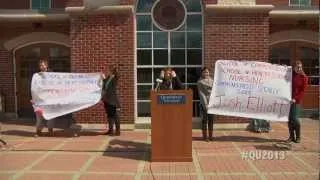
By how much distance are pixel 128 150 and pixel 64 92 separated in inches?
114

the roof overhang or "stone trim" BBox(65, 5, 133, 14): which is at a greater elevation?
the roof overhang

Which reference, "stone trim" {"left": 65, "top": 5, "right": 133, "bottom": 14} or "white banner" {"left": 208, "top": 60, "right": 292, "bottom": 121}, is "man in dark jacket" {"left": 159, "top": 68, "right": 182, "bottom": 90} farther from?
"stone trim" {"left": 65, "top": 5, "right": 133, "bottom": 14}

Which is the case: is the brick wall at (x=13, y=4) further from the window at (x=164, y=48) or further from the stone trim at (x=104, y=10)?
the window at (x=164, y=48)

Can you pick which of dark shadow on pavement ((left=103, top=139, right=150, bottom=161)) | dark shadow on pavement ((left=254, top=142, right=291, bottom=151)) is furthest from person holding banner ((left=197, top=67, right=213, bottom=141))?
dark shadow on pavement ((left=103, top=139, right=150, bottom=161))

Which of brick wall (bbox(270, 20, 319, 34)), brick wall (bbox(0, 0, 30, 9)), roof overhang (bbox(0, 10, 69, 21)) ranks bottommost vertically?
brick wall (bbox(270, 20, 319, 34))

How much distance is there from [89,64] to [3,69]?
486 cm

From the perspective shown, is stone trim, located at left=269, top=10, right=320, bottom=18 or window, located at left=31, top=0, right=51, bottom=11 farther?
window, located at left=31, top=0, right=51, bottom=11

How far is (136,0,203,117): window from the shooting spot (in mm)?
14297

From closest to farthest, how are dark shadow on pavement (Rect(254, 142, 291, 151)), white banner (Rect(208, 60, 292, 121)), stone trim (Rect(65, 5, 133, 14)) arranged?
dark shadow on pavement (Rect(254, 142, 291, 151))
white banner (Rect(208, 60, 292, 121))
stone trim (Rect(65, 5, 133, 14))

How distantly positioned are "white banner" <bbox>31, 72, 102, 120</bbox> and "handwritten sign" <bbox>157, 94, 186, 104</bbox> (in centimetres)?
364

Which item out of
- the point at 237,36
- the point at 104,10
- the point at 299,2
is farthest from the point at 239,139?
the point at 299,2

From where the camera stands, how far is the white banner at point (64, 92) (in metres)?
13.1

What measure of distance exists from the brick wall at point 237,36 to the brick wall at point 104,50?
203 centimetres

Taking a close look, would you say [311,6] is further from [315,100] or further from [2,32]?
[2,32]
